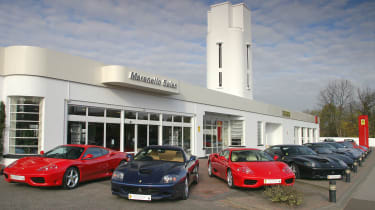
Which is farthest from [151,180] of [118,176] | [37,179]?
[37,179]

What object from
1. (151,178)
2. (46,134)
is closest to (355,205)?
(151,178)

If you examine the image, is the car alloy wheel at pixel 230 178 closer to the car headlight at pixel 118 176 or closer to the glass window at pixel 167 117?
the car headlight at pixel 118 176

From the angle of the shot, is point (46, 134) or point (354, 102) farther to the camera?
point (354, 102)

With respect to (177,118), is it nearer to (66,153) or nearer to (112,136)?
(112,136)

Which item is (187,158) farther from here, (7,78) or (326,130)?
(326,130)

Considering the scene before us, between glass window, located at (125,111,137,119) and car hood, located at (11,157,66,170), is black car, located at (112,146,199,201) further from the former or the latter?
glass window, located at (125,111,137,119)

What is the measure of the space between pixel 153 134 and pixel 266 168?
9.83 m

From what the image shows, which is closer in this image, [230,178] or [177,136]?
[230,178]

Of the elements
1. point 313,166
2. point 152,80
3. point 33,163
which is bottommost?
point 313,166

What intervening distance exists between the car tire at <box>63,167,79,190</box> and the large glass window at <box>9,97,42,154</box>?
4221 mm

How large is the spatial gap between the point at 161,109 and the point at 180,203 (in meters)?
11.4

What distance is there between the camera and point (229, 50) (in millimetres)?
34344

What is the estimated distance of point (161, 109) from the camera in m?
18.4

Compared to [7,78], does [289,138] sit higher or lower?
lower
